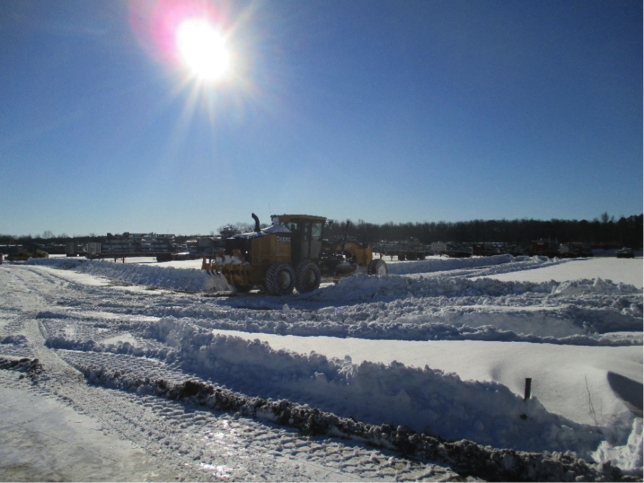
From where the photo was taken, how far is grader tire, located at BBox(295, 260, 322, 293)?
15227 millimetres

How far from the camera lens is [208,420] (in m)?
4.41

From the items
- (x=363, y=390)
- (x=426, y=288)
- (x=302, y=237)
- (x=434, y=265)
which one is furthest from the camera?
(x=434, y=265)

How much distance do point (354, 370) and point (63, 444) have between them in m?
2.80

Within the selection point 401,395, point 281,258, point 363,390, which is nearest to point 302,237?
point 281,258

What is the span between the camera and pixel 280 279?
14625 mm

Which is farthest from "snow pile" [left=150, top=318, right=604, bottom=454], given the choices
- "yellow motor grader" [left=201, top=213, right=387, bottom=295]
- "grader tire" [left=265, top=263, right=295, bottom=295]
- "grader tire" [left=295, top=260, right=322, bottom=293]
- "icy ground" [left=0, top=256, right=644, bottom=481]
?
"grader tire" [left=295, top=260, right=322, bottom=293]

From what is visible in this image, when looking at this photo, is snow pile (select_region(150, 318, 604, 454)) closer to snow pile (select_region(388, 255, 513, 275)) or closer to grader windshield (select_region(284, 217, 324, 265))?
grader windshield (select_region(284, 217, 324, 265))

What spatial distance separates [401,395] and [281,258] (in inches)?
433

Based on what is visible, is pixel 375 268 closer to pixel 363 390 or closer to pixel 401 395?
pixel 363 390

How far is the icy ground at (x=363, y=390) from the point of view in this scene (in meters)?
3.53

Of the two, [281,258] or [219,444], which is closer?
[219,444]

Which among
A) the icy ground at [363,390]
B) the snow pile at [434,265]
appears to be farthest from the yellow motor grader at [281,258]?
the snow pile at [434,265]

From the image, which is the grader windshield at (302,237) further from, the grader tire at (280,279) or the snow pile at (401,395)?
the snow pile at (401,395)

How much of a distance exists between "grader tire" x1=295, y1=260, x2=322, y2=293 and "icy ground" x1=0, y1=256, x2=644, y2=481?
5.81m
